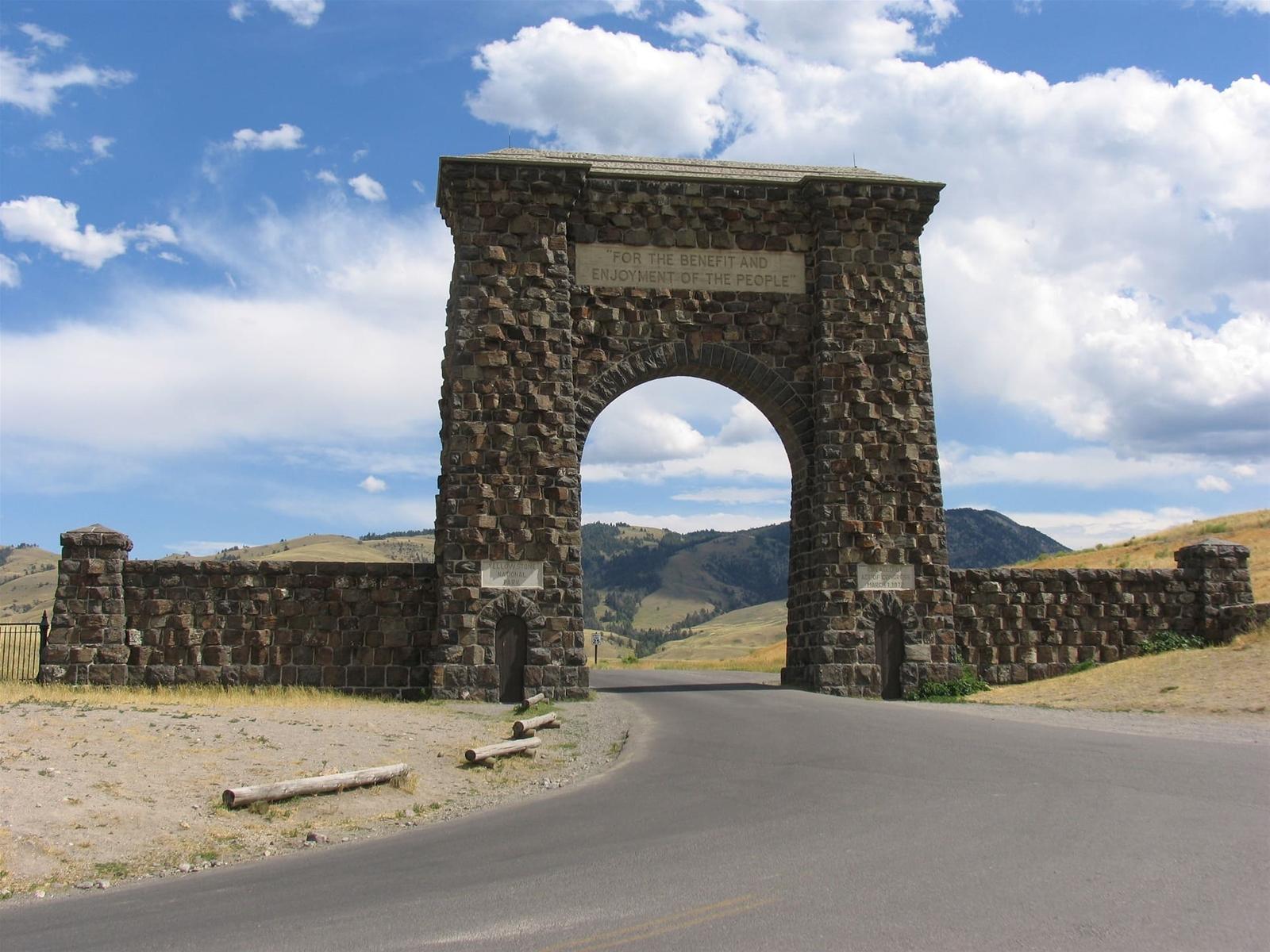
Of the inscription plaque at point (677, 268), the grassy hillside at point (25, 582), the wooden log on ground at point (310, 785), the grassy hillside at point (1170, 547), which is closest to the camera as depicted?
the wooden log on ground at point (310, 785)

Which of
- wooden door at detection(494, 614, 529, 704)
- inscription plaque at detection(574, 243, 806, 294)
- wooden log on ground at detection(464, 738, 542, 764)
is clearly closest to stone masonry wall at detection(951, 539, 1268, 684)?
inscription plaque at detection(574, 243, 806, 294)

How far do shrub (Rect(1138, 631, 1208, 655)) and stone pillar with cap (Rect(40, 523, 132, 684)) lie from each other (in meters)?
19.5

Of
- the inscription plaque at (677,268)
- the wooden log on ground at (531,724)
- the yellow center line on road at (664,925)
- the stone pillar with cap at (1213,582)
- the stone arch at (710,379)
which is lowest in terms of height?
the yellow center line on road at (664,925)

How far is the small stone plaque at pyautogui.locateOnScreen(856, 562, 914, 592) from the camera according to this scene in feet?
71.3

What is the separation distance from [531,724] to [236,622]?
8300mm

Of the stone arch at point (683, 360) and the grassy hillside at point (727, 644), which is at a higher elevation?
the stone arch at point (683, 360)

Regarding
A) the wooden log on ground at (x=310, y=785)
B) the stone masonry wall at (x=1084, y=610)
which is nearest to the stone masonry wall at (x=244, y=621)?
the stone masonry wall at (x=1084, y=610)

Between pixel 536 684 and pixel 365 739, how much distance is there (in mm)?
7315

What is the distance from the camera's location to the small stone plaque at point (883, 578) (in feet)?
71.3

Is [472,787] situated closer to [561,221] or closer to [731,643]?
[561,221]

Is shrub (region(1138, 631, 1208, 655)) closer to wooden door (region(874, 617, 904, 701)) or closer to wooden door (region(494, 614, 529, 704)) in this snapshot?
wooden door (region(874, 617, 904, 701))

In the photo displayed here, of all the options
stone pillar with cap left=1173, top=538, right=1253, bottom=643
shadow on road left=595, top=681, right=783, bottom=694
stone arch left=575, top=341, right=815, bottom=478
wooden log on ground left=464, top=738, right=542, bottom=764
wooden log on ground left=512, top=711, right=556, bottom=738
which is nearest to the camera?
wooden log on ground left=464, top=738, right=542, bottom=764

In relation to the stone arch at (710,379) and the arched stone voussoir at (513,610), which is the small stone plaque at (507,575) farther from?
the stone arch at (710,379)

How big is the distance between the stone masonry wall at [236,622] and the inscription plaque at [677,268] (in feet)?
22.4
